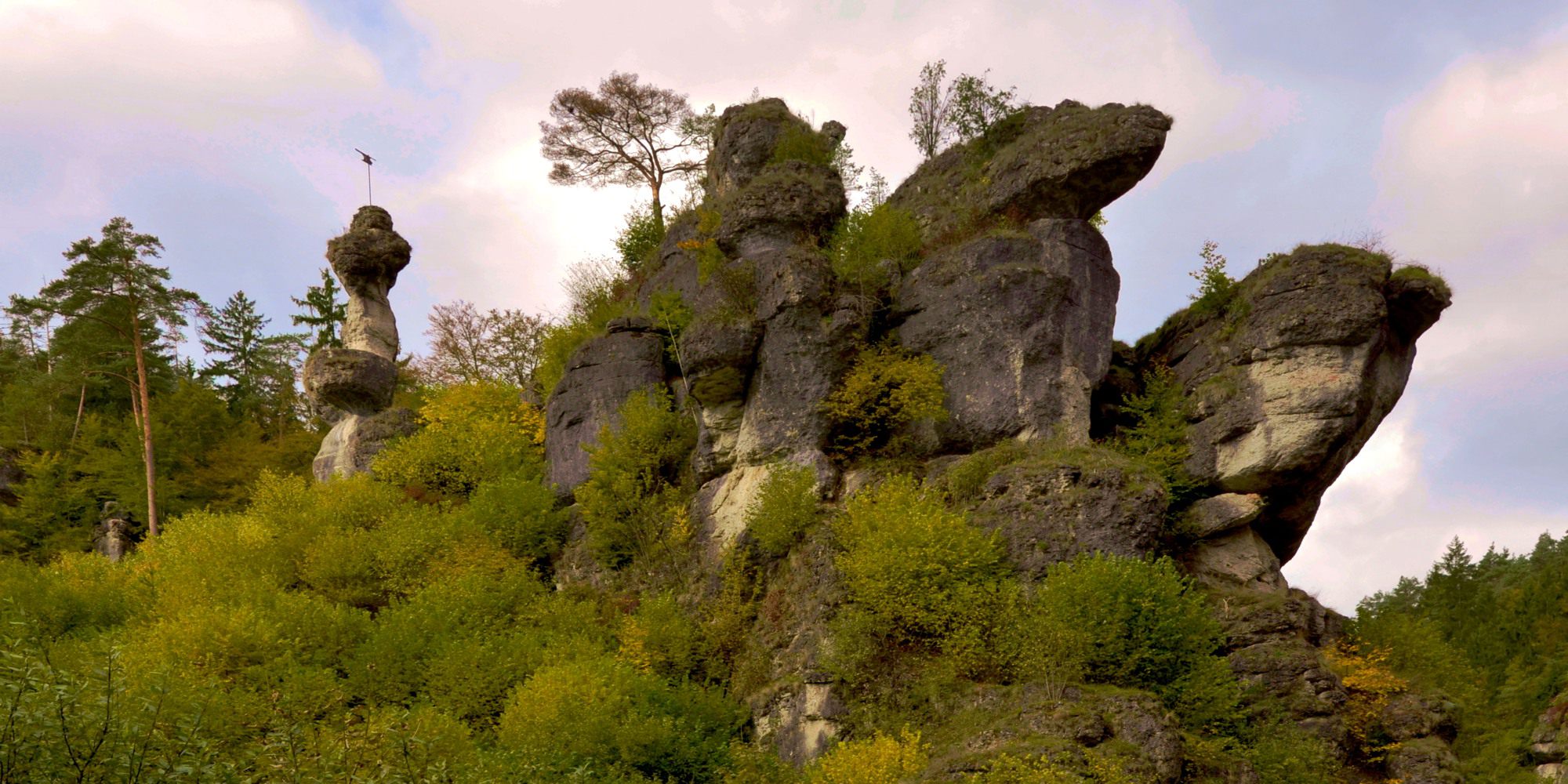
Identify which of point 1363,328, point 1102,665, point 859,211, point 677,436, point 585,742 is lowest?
point 585,742

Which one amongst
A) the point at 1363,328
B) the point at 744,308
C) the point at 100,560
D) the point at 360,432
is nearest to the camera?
the point at 1363,328

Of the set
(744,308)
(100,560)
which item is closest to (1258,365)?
(744,308)

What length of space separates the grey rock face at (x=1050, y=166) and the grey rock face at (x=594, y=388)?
Answer: 963cm

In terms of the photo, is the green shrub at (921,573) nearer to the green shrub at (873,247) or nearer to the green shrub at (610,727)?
the green shrub at (610,727)

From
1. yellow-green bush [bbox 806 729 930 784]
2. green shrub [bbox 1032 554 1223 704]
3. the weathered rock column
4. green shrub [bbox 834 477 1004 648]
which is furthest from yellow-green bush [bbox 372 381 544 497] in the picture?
green shrub [bbox 1032 554 1223 704]

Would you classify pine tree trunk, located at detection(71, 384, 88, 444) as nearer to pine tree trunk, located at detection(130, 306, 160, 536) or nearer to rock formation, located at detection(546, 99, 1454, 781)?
pine tree trunk, located at detection(130, 306, 160, 536)

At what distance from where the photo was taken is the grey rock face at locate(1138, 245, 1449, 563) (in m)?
27.8

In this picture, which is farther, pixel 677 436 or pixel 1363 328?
pixel 677 436

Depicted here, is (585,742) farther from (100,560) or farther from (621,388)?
(100,560)

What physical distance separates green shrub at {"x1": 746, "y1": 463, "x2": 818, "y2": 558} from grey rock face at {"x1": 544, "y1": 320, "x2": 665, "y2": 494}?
26.3 ft

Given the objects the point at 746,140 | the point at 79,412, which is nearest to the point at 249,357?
the point at 79,412

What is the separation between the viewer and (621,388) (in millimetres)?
34656

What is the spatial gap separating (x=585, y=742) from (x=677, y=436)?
38.7 feet

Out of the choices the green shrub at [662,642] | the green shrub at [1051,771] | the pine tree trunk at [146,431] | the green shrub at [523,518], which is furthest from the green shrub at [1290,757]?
the pine tree trunk at [146,431]
